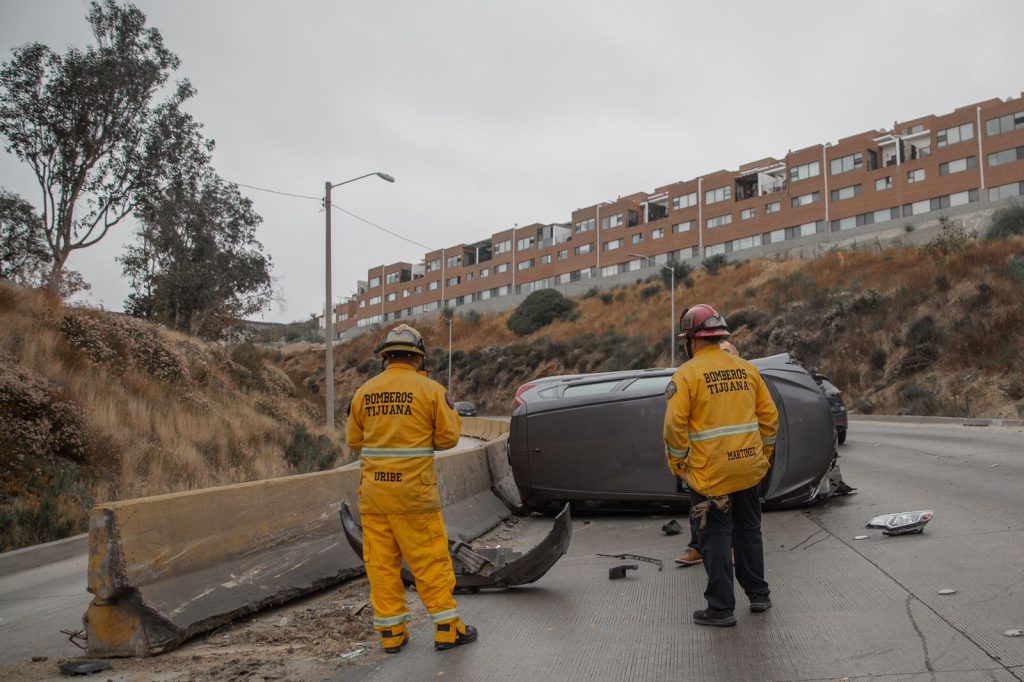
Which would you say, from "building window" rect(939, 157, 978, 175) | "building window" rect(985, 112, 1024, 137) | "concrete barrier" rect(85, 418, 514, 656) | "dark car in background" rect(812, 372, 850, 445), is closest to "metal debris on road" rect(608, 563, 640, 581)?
"concrete barrier" rect(85, 418, 514, 656)

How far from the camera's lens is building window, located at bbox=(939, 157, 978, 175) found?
182 ft

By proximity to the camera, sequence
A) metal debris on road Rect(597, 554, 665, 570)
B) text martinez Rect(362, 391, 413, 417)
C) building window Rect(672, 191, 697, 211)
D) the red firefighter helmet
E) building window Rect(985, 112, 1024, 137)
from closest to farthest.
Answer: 1. text martinez Rect(362, 391, 413, 417)
2. the red firefighter helmet
3. metal debris on road Rect(597, 554, 665, 570)
4. building window Rect(985, 112, 1024, 137)
5. building window Rect(672, 191, 697, 211)

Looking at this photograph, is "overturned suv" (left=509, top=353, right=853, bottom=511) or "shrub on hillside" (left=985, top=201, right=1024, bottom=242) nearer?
"overturned suv" (left=509, top=353, right=853, bottom=511)

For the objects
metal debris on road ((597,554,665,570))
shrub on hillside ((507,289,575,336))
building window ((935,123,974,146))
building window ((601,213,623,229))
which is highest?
building window ((935,123,974,146))

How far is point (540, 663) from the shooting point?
13.2 ft

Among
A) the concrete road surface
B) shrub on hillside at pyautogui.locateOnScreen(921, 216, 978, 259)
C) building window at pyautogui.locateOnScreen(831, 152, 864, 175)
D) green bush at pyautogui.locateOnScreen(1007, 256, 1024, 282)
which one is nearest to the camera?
the concrete road surface

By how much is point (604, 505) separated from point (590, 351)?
47.0m

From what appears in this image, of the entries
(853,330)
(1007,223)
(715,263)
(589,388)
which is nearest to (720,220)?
(715,263)

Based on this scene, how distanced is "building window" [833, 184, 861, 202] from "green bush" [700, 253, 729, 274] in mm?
9841

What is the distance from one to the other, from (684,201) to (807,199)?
13004 millimetres

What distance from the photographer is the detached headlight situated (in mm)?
6492

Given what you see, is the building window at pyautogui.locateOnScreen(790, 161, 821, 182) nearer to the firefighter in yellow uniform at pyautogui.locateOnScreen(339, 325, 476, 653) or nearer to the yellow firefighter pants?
the firefighter in yellow uniform at pyautogui.locateOnScreen(339, 325, 476, 653)

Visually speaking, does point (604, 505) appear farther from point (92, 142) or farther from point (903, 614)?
point (92, 142)

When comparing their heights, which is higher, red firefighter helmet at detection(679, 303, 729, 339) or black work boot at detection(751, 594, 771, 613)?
red firefighter helmet at detection(679, 303, 729, 339)
